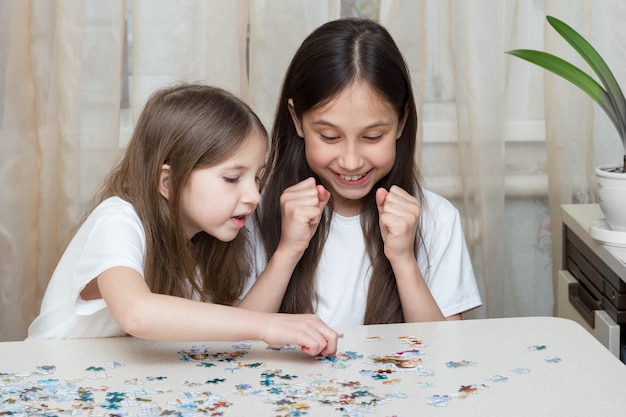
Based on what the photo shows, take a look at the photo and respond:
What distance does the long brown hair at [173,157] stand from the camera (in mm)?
1723

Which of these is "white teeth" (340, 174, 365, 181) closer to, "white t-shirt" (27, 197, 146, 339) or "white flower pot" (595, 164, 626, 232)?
"white t-shirt" (27, 197, 146, 339)

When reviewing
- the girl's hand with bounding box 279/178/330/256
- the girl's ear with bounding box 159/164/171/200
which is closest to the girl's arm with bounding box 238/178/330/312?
the girl's hand with bounding box 279/178/330/256

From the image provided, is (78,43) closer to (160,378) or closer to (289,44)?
(289,44)

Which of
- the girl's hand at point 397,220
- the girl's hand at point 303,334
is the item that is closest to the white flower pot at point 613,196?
the girl's hand at point 397,220

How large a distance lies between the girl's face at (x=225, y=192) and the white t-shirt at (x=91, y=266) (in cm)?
12

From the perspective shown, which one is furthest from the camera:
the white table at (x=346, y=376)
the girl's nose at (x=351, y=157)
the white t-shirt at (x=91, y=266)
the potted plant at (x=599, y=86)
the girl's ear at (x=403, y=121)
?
the potted plant at (x=599, y=86)

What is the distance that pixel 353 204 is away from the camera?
208 cm

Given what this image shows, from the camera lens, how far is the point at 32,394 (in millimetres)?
1282

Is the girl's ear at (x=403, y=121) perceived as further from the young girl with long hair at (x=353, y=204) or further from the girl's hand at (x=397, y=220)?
the girl's hand at (x=397, y=220)

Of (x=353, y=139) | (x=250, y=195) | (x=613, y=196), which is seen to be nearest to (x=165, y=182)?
(x=250, y=195)

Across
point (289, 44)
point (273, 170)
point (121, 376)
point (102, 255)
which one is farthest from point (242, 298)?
point (289, 44)

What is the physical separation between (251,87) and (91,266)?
1117mm

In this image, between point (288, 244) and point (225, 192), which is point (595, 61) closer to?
point (288, 244)

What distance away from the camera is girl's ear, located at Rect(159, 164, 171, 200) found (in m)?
1.75
